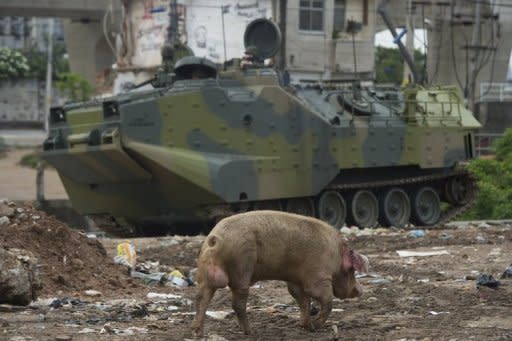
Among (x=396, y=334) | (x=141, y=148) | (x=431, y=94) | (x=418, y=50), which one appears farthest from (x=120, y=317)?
(x=418, y=50)

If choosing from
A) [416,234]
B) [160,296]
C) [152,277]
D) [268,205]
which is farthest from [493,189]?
[160,296]

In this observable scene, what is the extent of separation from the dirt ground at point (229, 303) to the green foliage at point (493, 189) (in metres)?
9.34

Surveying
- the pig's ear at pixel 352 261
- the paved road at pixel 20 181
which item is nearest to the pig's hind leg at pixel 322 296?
the pig's ear at pixel 352 261

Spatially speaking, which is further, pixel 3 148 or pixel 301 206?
pixel 3 148

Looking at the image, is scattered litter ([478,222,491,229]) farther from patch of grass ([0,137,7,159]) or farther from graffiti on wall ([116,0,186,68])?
patch of grass ([0,137,7,159])

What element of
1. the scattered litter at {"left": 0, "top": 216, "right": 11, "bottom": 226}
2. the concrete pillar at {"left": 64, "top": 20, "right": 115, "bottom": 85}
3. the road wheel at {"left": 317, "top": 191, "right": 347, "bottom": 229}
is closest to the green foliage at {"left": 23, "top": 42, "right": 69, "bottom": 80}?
the concrete pillar at {"left": 64, "top": 20, "right": 115, "bottom": 85}

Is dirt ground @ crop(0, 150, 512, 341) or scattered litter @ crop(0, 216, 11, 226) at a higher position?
scattered litter @ crop(0, 216, 11, 226)

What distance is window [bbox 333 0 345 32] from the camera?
3894cm

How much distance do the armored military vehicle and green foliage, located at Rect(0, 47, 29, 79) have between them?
37100 millimetres

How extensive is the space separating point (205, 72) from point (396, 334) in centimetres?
1143

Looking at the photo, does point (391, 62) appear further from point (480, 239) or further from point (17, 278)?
point (17, 278)

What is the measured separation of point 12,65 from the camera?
59.4 meters

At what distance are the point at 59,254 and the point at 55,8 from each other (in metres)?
31.6

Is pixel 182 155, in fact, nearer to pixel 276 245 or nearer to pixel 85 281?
pixel 85 281
